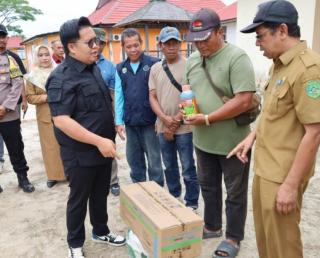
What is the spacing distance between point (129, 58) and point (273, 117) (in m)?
1.96

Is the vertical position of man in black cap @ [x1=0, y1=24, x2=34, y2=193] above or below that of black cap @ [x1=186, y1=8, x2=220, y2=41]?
below

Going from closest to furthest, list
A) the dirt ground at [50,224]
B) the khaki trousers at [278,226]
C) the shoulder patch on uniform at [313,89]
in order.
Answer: the shoulder patch on uniform at [313,89] → the khaki trousers at [278,226] → the dirt ground at [50,224]

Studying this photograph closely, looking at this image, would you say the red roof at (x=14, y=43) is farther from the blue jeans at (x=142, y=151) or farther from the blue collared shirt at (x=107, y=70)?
the blue jeans at (x=142, y=151)

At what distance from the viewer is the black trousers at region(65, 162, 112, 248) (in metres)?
2.46

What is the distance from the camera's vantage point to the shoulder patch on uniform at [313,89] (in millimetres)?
1568

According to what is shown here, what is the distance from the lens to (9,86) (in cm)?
393

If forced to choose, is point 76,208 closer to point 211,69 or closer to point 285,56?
point 211,69

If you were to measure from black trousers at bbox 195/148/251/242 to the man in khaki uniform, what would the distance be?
0.59 metres

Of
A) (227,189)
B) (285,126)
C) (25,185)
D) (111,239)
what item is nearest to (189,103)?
Result: (227,189)

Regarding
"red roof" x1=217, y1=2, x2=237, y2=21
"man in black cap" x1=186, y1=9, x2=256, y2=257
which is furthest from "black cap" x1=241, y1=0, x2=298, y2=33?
"red roof" x1=217, y1=2, x2=237, y2=21

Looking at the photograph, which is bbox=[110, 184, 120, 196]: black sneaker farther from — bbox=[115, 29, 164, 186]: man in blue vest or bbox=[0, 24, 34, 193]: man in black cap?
bbox=[0, 24, 34, 193]: man in black cap

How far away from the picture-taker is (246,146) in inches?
87.4

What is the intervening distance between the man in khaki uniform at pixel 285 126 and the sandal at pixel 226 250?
72cm

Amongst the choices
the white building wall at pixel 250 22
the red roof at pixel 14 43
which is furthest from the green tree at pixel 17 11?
the white building wall at pixel 250 22
